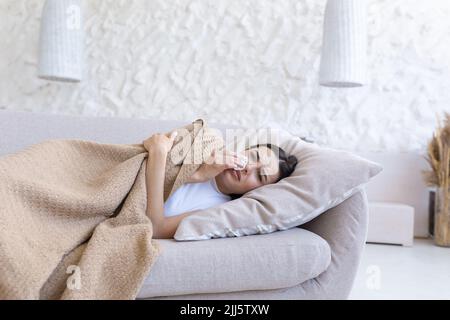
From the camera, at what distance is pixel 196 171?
1.62 metres

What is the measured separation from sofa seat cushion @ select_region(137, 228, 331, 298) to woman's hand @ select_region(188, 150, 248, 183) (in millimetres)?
274

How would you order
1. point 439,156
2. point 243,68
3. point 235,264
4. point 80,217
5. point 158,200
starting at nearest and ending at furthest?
point 235,264 < point 80,217 < point 158,200 < point 439,156 < point 243,68

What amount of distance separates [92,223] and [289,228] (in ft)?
2.06

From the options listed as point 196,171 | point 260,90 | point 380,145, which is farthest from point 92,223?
point 380,145

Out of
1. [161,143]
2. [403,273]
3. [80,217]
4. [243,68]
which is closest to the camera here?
[80,217]

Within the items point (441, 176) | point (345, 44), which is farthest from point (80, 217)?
point (441, 176)

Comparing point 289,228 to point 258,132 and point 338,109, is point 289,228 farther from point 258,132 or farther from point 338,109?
point 338,109

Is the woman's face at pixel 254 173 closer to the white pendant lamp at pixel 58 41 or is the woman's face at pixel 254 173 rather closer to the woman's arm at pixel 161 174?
the woman's arm at pixel 161 174

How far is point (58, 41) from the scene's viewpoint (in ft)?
9.75

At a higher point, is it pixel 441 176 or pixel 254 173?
pixel 254 173

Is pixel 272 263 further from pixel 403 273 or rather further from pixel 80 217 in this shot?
pixel 403 273

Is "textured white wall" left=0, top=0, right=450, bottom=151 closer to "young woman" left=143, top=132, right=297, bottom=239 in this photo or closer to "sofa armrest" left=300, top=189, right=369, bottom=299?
"young woman" left=143, top=132, right=297, bottom=239

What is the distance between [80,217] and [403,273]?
5.21ft

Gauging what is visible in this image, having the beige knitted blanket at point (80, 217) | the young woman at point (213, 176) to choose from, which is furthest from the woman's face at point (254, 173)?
the beige knitted blanket at point (80, 217)
